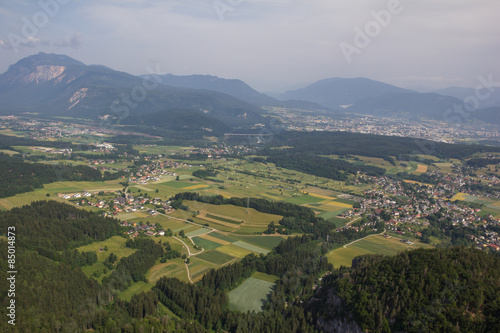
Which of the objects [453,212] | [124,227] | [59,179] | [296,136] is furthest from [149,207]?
[296,136]

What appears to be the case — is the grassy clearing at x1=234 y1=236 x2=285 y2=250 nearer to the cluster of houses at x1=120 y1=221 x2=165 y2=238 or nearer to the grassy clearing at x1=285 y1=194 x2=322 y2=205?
the cluster of houses at x1=120 y1=221 x2=165 y2=238

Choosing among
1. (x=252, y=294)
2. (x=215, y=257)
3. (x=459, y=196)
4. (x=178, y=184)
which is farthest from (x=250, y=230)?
(x=459, y=196)

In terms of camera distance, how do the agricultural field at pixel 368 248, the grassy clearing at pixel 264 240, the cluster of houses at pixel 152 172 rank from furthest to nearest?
the cluster of houses at pixel 152 172 → the grassy clearing at pixel 264 240 → the agricultural field at pixel 368 248

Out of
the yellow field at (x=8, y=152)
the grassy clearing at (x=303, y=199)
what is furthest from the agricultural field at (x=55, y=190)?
the yellow field at (x=8, y=152)

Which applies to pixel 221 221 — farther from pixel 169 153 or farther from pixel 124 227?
pixel 169 153

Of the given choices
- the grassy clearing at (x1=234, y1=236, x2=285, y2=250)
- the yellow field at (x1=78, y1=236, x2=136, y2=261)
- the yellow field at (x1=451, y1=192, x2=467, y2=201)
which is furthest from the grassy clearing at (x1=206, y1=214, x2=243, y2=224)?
the yellow field at (x1=451, y1=192, x2=467, y2=201)

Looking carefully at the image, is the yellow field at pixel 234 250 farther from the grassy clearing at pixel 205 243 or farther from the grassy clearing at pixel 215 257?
the grassy clearing at pixel 205 243
